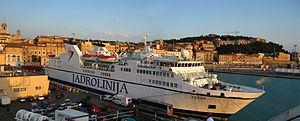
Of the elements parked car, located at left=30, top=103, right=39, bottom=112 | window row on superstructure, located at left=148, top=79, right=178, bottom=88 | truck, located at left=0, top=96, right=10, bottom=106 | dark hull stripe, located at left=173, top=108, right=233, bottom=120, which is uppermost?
window row on superstructure, located at left=148, top=79, right=178, bottom=88

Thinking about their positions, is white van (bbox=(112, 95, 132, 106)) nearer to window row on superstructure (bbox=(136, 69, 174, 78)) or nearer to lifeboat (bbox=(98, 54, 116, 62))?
window row on superstructure (bbox=(136, 69, 174, 78))

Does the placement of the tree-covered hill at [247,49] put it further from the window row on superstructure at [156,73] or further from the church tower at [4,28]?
the window row on superstructure at [156,73]

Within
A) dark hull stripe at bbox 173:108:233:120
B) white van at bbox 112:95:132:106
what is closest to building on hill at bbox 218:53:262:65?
white van at bbox 112:95:132:106

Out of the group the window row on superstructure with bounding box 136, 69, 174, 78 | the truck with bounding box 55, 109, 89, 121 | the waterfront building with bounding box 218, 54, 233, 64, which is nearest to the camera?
the truck with bounding box 55, 109, 89, 121

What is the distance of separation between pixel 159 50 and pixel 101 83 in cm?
7449

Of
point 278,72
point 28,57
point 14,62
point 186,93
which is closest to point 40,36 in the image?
point 28,57

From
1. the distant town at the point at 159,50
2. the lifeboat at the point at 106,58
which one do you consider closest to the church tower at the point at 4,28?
the distant town at the point at 159,50

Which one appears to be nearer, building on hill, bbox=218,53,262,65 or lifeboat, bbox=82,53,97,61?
lifeboat, bbox=82,53,97,61

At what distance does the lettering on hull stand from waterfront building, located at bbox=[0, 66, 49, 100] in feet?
17.9

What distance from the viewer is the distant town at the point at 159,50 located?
61.4 meters

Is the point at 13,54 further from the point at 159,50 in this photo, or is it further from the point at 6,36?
the point at 159,50

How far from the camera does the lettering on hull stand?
21691 millimetres

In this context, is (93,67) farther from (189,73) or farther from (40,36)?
(40,36)

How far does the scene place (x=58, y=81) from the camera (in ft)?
108
